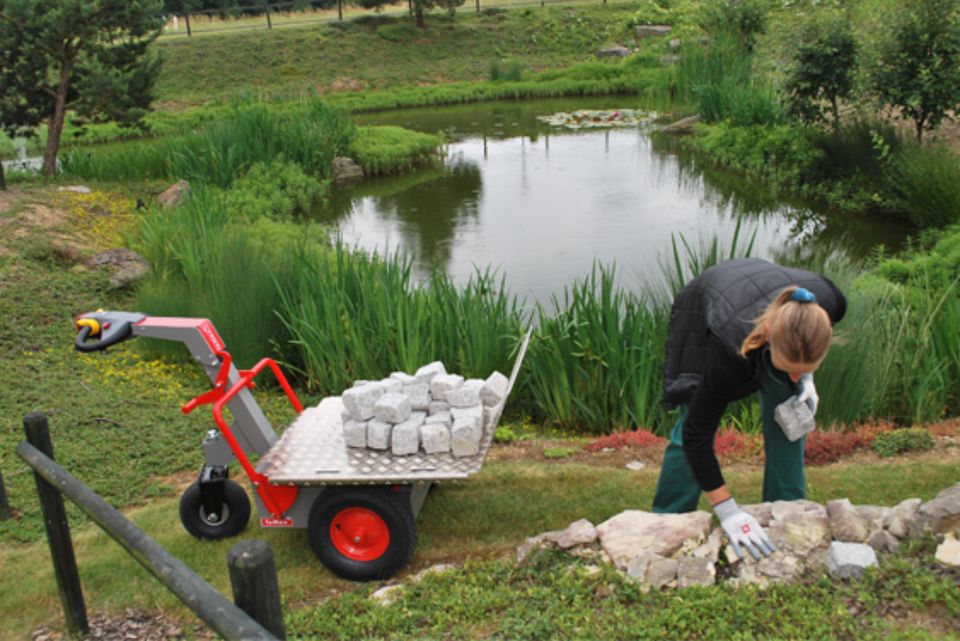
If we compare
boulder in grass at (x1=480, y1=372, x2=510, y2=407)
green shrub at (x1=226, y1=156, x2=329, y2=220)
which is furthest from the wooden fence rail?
green shrub at (x1=226, y1=156, x2=329, y2=220)

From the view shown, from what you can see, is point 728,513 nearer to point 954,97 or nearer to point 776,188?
point 954,97

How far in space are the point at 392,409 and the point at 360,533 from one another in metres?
0.55

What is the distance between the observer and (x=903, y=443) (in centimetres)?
475

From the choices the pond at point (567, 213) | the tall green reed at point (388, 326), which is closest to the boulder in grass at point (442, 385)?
the tall green reed at point (388, 326)

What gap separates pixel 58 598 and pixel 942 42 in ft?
36.3

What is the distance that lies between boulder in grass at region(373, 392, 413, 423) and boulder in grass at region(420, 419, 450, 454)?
115 millimetres

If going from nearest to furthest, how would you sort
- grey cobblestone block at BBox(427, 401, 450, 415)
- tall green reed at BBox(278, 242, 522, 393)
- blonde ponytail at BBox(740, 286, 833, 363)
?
blonde ponytail at BBox(740, 286, 833, 363)
grey cobblestone block at BBox(427, 401, 450, 415)
tall green reed at BBox(278, 242, 522, 393)

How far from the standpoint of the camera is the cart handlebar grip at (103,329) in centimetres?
360

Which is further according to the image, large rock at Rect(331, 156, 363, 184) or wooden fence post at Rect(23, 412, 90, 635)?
large rock at Rect(331, 156, 363, 184)

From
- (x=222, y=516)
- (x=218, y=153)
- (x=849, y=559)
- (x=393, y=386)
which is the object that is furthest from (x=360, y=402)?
(x=218, y=153)

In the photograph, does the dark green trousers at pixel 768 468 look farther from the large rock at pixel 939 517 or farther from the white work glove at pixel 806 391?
the large rock at pixel 939 517

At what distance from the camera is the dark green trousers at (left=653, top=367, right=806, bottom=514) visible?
3377 millimetres

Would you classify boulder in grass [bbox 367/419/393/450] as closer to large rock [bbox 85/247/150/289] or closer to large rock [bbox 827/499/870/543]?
large rock [bbox 827/499/870/543]

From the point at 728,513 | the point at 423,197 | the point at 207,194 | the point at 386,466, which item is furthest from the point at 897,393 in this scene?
the point at 423,197
